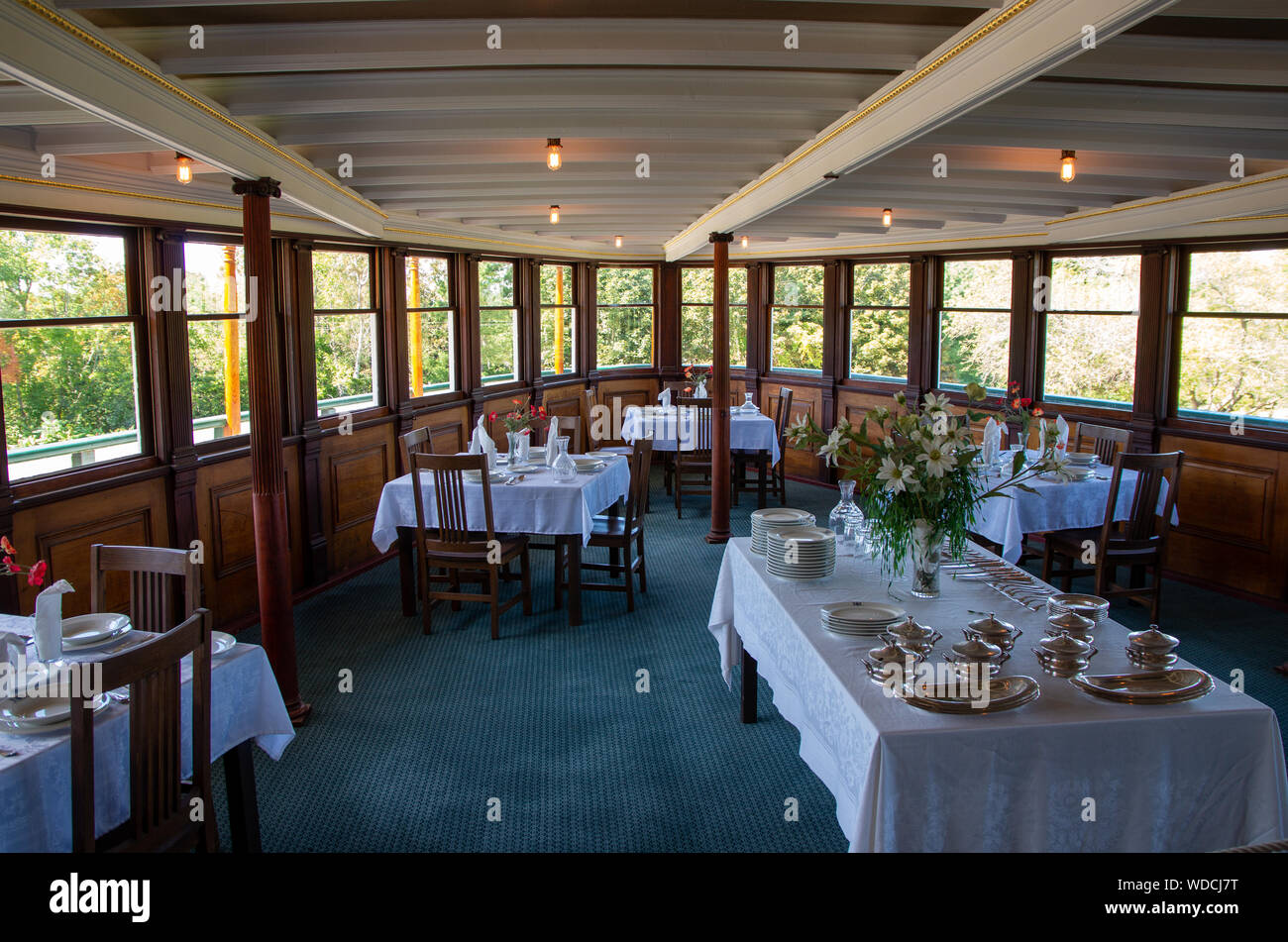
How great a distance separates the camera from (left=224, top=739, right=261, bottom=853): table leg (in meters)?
3.08

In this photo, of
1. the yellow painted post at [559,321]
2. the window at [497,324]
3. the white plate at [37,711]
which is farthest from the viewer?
the yellow painted post at [559,321]

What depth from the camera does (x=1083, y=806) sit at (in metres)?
2.32

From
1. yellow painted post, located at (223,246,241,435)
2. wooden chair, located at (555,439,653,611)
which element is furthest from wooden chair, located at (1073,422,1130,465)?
yellow painted post, located at (223,246,241,435)

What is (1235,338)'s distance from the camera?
657 centimetres

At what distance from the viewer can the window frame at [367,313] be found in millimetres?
6559

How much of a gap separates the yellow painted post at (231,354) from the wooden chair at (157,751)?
3.55 metres

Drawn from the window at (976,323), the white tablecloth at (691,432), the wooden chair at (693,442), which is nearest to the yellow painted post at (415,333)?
the white tablecloth at (691,432)

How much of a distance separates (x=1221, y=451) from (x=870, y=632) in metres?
4.88

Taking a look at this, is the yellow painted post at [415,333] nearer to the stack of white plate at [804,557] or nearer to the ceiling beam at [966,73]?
the ceiling beam at [966,73]

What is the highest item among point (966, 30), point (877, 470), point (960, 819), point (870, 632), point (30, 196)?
point (966, 30)
